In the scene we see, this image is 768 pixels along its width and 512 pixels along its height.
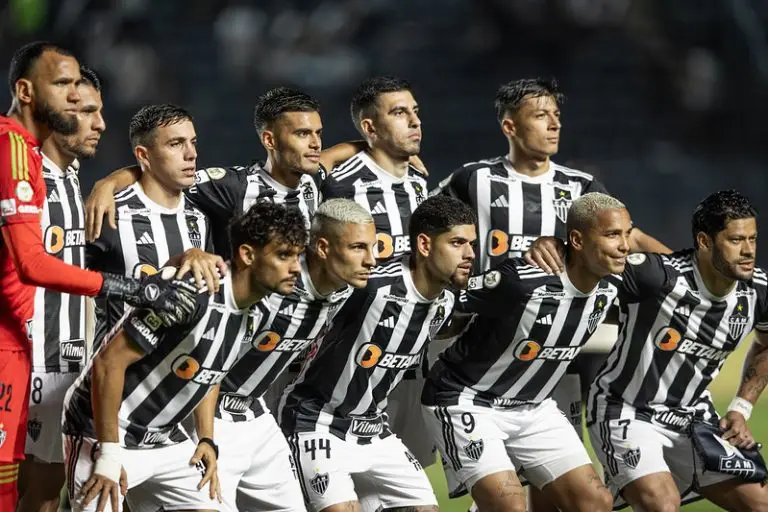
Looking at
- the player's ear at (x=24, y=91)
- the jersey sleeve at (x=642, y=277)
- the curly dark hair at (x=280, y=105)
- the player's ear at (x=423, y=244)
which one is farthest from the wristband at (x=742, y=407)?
the player's ear at (x=24, y=91)

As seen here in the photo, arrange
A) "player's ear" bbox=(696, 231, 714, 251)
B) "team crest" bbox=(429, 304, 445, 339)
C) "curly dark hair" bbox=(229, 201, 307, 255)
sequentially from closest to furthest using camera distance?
"curly dark hair" bbox=(229, 201, 307, 255) → "team crest" bbox=(429, 304, 445, 339) → "player's ear" bbox=(696, 231, 714, 251)

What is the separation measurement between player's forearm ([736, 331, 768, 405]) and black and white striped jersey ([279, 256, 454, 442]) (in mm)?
1496

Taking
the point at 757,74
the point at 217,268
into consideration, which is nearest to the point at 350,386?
the point at 217,268

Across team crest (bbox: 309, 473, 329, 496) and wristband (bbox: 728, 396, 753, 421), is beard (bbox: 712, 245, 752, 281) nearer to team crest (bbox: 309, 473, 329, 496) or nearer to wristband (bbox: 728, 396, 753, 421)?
wristband (bbox: 728, 396, 753, 421)

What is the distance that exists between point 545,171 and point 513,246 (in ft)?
1.30

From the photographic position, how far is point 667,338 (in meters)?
5.22

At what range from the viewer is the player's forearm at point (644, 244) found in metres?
5.61

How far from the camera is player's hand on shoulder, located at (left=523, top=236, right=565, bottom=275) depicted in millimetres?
4996

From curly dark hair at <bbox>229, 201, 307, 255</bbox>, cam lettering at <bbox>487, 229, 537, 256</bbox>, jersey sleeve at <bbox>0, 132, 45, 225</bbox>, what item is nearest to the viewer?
jersey sleeve at <bbox>0, 132, 45, 225</bbox>

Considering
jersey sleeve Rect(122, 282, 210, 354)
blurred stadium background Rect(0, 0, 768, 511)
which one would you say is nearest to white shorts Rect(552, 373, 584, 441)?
jersey sleeve Rect(122, 282, 210, 354)

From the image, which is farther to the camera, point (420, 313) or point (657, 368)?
point (657, 368)

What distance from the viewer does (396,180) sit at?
5555 millimetres

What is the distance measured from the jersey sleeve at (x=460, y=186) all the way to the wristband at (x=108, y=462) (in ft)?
7.14

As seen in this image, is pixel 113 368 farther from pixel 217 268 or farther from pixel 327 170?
pixel 327 170
